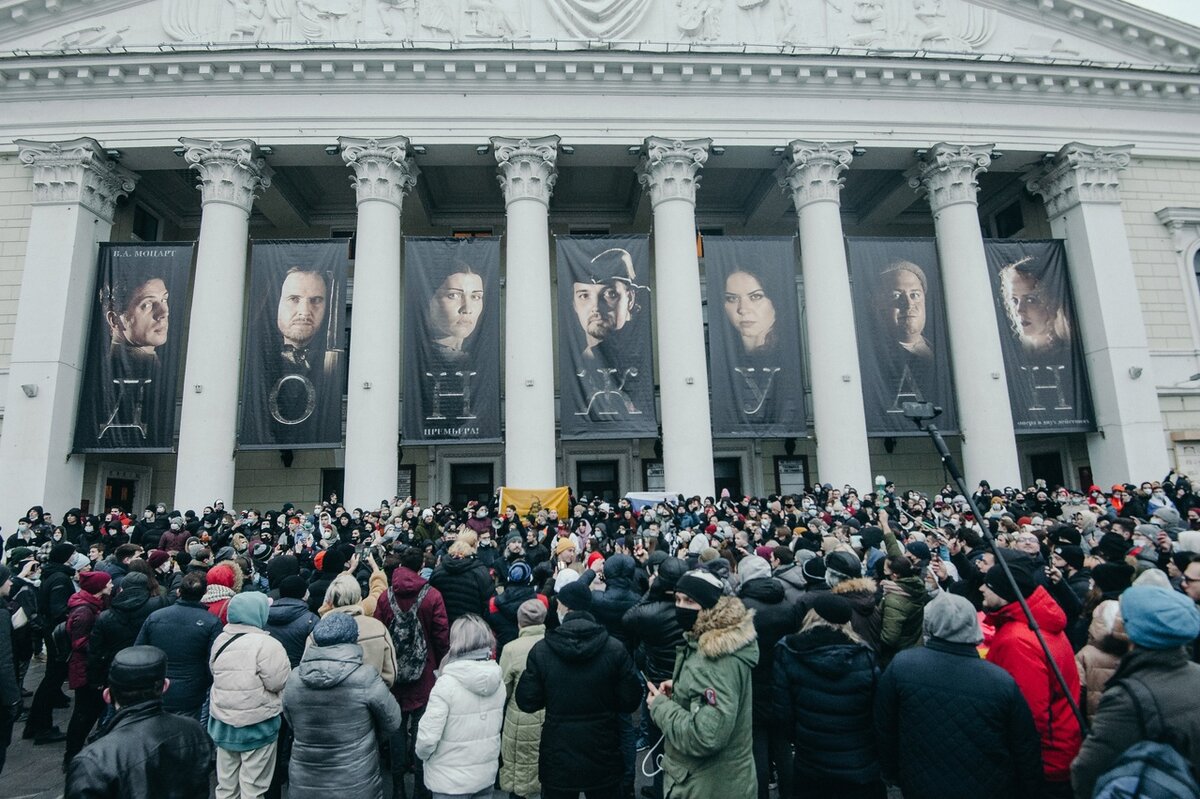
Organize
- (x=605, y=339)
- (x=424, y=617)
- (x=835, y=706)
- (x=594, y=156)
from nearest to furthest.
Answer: (x=835, y=706), (x=424, y=617), (x=605, y=339), (x=594, y=156)

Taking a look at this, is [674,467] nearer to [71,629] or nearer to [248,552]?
[248,552]

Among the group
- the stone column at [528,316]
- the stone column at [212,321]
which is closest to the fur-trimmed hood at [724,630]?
the stone column at [528,316]

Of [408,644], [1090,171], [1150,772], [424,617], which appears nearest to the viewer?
[1150,772]

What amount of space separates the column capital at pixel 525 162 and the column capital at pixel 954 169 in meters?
11.7

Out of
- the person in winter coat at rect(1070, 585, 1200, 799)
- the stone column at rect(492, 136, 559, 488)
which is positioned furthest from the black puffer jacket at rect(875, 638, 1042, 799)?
the stone column at rect(492, 136, 559, 488)

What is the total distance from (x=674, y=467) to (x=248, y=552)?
10925 millimetres

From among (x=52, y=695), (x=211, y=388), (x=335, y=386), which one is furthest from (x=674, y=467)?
(x=52, y=695)

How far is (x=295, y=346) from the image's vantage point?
1881 cm

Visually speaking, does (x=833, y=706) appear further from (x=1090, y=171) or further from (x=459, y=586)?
(x=1090, y=171)

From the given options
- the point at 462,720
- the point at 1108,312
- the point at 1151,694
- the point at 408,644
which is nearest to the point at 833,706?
the point at 1151,694

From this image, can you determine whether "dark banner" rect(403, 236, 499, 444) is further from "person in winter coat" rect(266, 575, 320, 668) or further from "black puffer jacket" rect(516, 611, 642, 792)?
"black puffer jacket" rect(516, 611, 642, 792)

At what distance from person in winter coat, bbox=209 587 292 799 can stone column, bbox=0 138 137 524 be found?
16.9m

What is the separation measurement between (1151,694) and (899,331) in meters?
18.7

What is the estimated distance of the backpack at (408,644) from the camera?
235 inches
